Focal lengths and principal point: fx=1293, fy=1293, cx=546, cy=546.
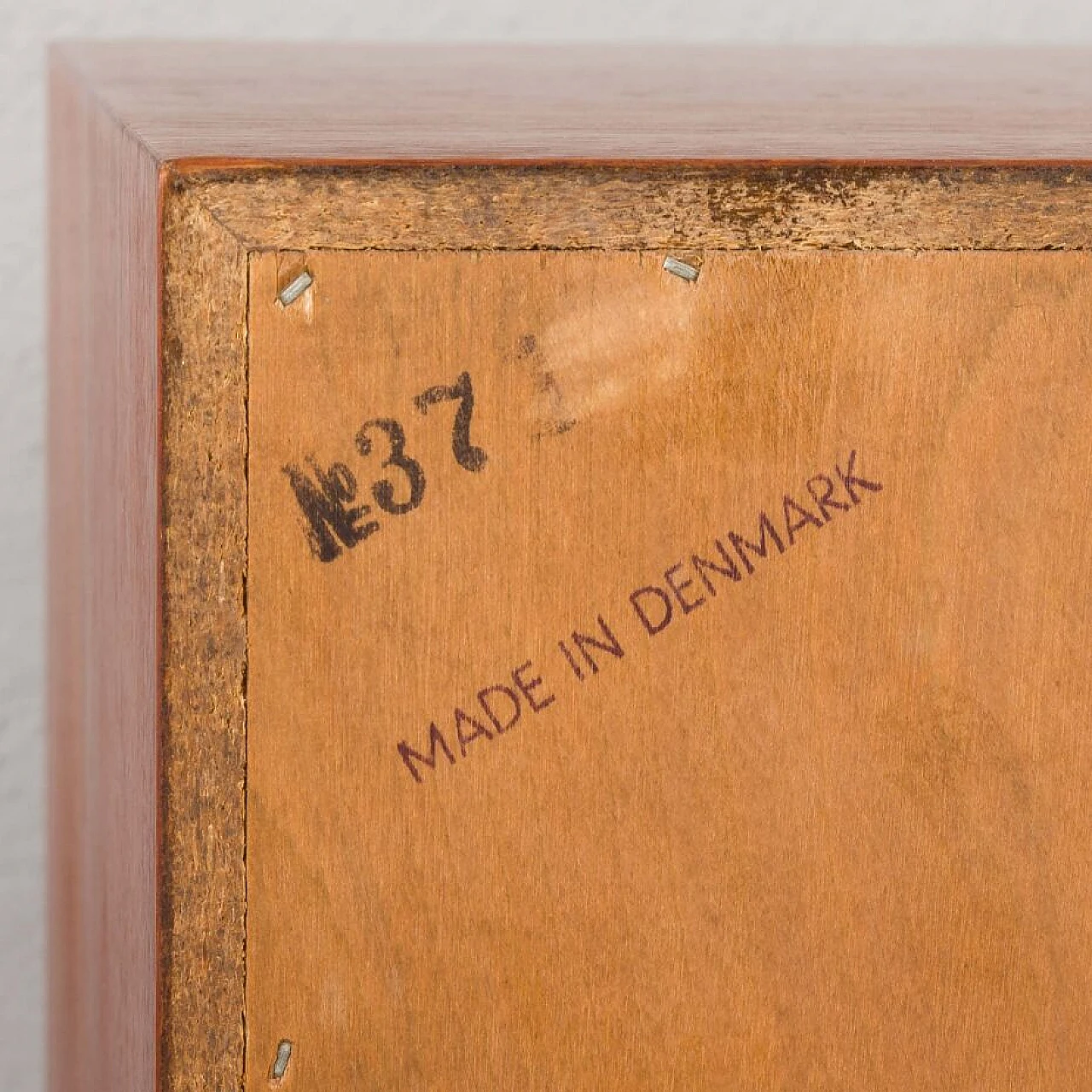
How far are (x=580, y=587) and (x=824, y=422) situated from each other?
0.32ft

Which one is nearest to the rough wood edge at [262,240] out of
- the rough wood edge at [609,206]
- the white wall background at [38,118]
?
the rough wood edge at [609,206]

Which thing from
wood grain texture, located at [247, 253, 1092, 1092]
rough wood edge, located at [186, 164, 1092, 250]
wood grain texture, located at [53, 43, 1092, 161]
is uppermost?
wood grain texture, located at [53, 43, 1092, 161]

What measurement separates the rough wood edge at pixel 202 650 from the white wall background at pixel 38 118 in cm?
20

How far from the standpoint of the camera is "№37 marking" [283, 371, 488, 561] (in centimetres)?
42

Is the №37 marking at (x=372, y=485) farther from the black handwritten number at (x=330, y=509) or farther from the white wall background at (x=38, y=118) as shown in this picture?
the white wall background at (x=38, y=118)

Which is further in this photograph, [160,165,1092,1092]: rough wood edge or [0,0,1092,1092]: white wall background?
[0,0,1092,1092]: white wall background

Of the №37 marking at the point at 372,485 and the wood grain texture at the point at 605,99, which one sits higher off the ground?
the wood grain texture at the point at 605,99

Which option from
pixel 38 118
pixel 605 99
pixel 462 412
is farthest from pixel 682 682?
pixel 38 118

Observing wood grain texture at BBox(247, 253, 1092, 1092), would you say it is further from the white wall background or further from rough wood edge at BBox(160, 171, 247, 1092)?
the white wall background

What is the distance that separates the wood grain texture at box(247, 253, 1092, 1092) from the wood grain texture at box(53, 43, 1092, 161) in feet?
0.21

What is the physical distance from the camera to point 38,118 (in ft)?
1.91

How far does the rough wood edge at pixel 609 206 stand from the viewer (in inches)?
16.1

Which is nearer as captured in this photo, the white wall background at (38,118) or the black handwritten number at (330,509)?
the black handwritten number at (330,509)

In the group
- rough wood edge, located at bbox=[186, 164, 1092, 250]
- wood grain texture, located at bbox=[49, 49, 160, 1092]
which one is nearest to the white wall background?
wood grain texture, located at bbox=[49, 49, 160, 1092]
